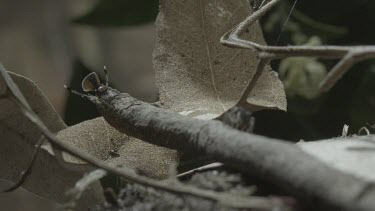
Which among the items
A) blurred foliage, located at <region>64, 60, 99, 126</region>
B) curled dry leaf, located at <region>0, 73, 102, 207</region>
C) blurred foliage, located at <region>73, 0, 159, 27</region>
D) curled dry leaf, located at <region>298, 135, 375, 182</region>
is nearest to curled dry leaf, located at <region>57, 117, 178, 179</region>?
curled dry leaf, located at <region>0, 73, 102, 207</region>

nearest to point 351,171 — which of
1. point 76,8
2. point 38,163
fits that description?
point 38,163

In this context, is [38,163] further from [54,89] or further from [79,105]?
[54,89]

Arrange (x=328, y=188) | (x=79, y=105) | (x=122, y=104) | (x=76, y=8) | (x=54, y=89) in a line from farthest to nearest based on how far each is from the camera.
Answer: (x=76, y=8), (x=54, y=89), (x=79, y=105), (x=122, y=104), (x=328, y=188)

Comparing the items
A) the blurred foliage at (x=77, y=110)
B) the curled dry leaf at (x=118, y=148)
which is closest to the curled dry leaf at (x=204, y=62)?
the curled dry leaf at (x=118, y=148)

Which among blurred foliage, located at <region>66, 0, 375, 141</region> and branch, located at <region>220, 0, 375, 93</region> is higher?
branch, located at <region>220, 0, 375, 93</region>

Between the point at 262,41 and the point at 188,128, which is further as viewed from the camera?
the point at 262,41

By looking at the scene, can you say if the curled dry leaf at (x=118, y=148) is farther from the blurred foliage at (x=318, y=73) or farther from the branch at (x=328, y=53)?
the blurred foliage at (x=318, y=73)

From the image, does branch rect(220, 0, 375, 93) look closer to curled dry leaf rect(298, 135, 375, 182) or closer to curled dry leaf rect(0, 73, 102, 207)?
curled dry leaf rect(298, 135, 375, 182)
